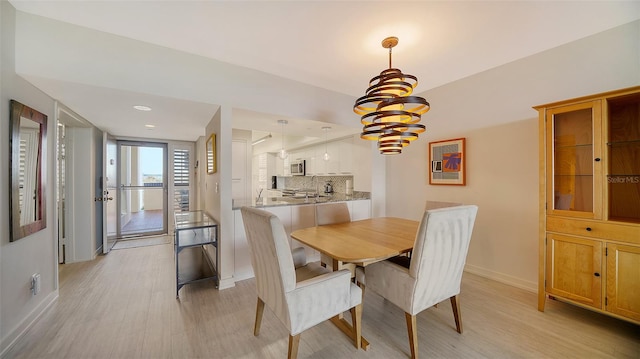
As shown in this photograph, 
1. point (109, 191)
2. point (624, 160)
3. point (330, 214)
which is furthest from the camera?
point (109, 191)

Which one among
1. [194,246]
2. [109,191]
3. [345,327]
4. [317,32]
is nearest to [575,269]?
[345,327]

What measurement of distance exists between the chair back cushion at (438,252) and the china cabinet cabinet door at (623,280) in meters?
1.17

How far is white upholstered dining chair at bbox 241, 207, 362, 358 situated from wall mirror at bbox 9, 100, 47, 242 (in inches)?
69.6

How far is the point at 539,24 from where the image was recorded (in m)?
2.03

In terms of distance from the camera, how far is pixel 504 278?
274 cm

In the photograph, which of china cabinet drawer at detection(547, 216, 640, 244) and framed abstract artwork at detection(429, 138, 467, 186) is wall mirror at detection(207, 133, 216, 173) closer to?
framed abstract artwork at detection(429, 138, 467, 186)

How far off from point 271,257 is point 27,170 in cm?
227

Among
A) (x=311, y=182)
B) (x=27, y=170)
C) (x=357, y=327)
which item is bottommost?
(x=357, y=327)

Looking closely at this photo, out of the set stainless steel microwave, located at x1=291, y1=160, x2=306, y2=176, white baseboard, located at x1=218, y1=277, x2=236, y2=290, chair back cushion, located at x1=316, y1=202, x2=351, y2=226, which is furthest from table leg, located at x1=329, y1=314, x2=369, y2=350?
stainless steel microwave, located at x1=291, y1=160, x2=306, y2=176

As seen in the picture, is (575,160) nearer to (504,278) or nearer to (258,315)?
(504,278)

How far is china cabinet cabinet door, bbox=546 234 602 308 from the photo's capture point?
1.86 m

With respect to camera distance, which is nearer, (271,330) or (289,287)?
(289,287)

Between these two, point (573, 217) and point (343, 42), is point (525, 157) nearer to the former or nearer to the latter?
point (573, 217)

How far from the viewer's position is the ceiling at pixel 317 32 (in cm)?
183
